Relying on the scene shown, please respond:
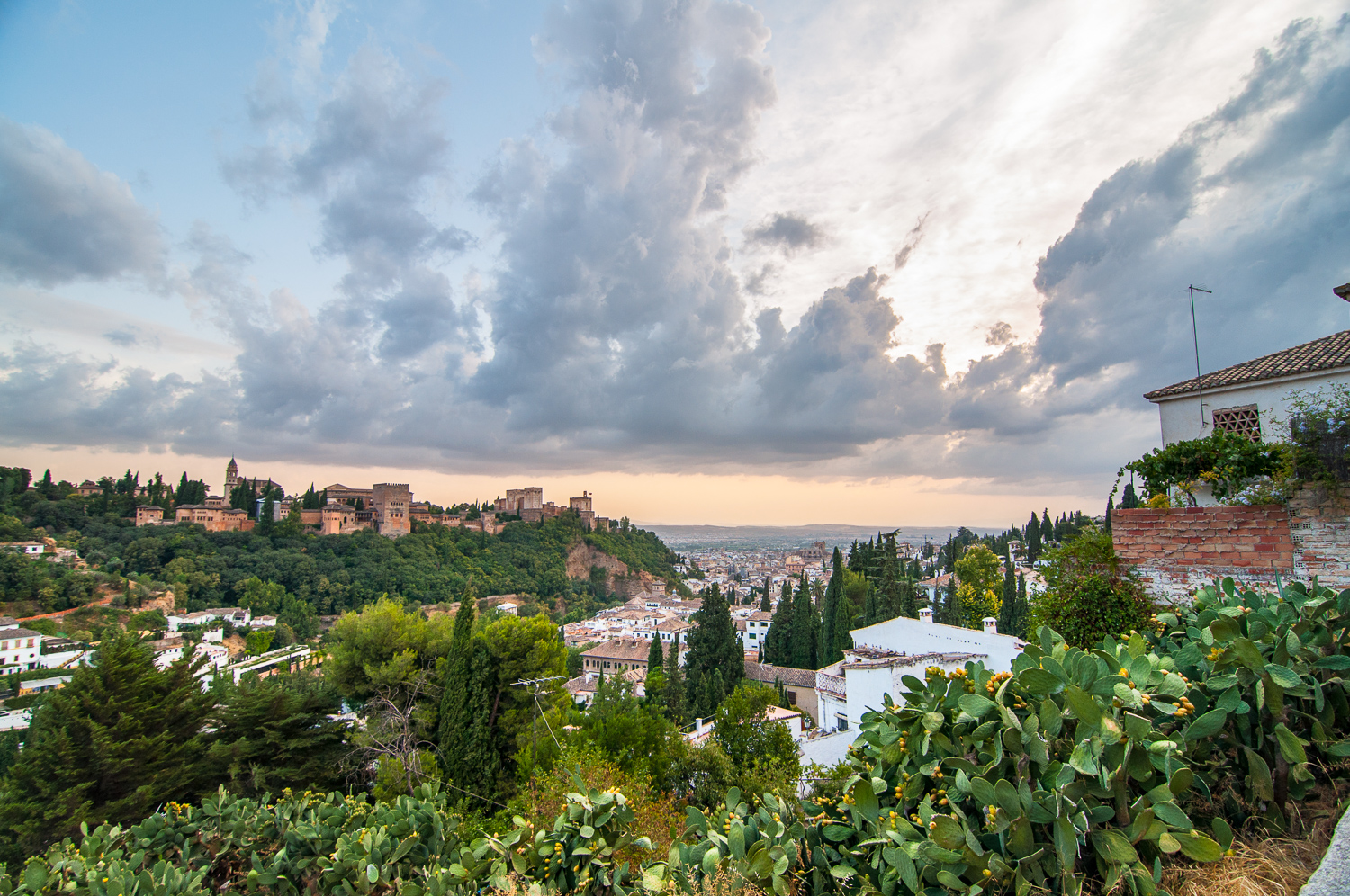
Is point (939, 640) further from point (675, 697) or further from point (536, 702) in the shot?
point (536, 702)

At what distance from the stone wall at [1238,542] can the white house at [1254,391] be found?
119 cm

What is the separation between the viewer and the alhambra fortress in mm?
47875

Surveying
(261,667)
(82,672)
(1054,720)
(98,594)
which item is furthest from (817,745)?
(98,594)

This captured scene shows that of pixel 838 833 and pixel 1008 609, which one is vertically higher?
pixel 838 833

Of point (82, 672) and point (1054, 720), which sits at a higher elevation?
point (1054, 720)

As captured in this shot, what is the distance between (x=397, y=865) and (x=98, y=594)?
156ft

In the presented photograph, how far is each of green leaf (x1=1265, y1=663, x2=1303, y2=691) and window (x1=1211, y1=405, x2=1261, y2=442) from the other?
4631 mm

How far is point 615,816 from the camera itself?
108 inches

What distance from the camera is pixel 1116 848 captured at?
5.66ft

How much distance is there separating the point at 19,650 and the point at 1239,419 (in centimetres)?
4253

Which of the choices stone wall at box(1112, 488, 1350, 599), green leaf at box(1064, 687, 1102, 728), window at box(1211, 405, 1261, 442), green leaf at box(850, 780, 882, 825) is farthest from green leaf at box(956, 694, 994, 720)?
window at box(1211, 405, 1261, 442)

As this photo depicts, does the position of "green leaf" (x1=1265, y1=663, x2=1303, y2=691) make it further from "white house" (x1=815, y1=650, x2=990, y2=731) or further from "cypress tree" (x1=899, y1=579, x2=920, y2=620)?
"cypress tree" (x1=899, y1=579, x2=920, y2=620)

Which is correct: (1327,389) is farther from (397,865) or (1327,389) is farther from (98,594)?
(98,594)

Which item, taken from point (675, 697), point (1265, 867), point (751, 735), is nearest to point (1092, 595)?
point (1265, 867)
